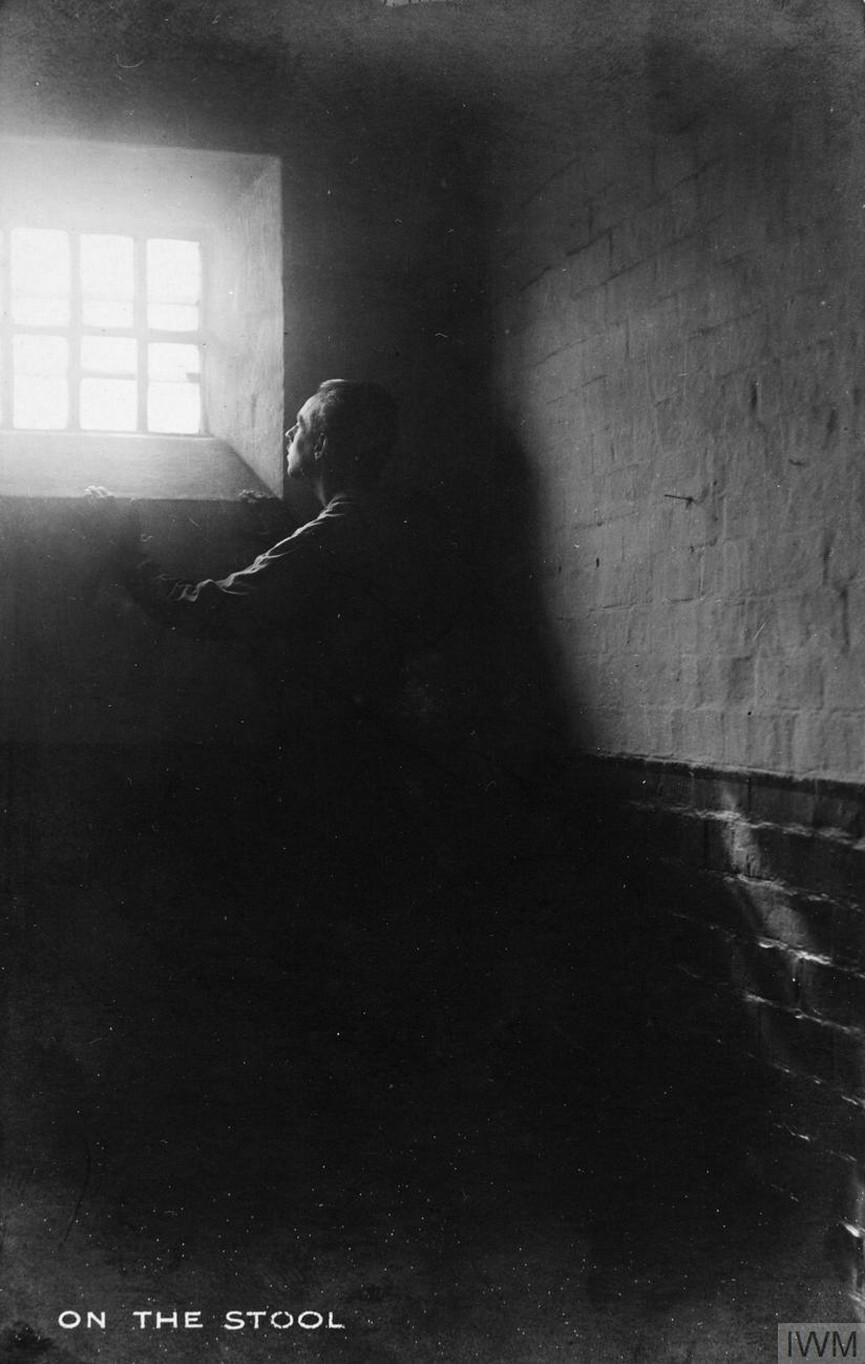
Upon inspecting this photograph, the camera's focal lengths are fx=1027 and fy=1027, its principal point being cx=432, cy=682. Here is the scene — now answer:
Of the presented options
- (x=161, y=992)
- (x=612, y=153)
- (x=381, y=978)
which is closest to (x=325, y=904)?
(x=381, y=978)

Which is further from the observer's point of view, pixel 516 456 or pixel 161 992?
pixel 516 456

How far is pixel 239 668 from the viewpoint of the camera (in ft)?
6.52

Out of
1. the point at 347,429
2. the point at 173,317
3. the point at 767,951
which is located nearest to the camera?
the point at 767,951

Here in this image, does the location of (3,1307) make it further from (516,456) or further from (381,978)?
(516,456)

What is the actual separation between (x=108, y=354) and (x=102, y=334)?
41mm

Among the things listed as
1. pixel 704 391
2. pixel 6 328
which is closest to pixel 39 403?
pixel 6 328

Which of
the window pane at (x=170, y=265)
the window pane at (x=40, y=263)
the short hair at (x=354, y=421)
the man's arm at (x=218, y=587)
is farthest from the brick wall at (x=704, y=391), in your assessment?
the window pane at (x=40, y=263)

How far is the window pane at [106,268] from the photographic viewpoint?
6.70 ft

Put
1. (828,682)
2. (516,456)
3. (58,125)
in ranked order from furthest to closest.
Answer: (516,456), (58,125), (828,682)

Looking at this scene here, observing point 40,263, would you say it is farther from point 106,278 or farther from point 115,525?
point 115,525

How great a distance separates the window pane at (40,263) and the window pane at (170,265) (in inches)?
6.3

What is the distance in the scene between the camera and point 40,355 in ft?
6.68

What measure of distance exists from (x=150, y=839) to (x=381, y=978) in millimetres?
512

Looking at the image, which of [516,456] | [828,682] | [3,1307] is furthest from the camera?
[516,456]
